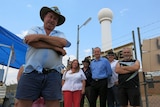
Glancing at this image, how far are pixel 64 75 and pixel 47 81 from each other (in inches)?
123

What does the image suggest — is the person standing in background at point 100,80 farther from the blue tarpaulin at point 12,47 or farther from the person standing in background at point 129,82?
the blue tarpaulin at point 12,47

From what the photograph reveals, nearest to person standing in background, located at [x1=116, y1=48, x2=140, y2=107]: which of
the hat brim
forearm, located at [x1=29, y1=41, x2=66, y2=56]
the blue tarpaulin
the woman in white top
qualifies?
the woman in white top

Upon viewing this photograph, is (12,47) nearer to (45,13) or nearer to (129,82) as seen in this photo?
(129,82)

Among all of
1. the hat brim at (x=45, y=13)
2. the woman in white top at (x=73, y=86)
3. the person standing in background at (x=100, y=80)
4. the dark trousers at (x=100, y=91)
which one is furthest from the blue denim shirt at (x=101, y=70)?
the hat brim at (x=45, y=13)

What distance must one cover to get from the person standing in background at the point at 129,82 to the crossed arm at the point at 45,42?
218cm

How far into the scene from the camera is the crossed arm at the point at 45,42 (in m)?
2.26

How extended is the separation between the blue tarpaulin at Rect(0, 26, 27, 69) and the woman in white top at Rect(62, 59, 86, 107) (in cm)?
211

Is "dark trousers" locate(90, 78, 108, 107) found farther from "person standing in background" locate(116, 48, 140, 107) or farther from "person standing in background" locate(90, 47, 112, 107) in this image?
"person standing in background" locate(116, 48, 140, 107)

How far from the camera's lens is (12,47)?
6.27m

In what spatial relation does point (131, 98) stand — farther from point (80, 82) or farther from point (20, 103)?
point (20, 103)

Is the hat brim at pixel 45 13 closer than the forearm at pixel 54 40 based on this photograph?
No

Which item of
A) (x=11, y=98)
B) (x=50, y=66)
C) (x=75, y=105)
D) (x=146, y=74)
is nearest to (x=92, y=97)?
(x=75, y=105)

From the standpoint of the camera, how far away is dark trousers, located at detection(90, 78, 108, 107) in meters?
4.76

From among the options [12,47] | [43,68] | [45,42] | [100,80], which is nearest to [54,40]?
[45,42]
